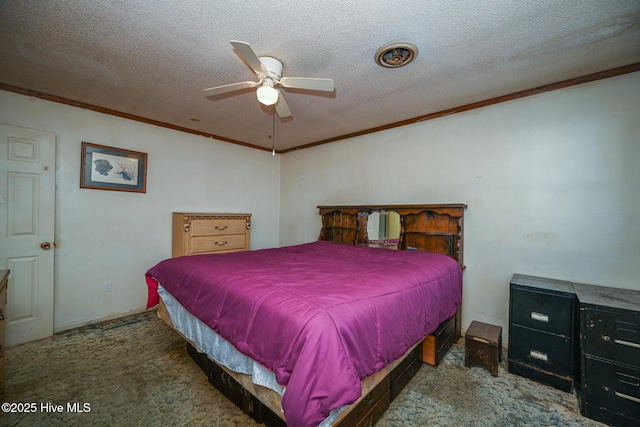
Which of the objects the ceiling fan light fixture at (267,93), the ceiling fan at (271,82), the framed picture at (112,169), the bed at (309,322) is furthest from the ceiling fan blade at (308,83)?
the framed picture at (112,169)

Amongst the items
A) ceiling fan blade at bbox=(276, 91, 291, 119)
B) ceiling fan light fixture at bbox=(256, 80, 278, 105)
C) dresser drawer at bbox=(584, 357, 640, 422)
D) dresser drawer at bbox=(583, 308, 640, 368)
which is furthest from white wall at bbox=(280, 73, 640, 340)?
ceiling fan light fixture at bbox=(256, 80, 278, 105)

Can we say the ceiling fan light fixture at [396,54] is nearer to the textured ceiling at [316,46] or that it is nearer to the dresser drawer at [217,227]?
the textured ceiling at [316,46]

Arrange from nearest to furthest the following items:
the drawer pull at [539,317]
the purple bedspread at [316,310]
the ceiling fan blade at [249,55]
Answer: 1. the purple bedspread at [316,310]
2. the ceiling fan blade at [249,55]
3. the drawer pull at [539,317]

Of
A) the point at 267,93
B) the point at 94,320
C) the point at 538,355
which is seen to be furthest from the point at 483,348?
the point at 94,320

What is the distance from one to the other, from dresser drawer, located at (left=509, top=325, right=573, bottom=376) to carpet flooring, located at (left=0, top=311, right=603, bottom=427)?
16cm

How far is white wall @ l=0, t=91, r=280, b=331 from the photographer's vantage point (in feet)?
9.23

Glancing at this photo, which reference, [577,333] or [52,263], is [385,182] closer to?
[577,333]

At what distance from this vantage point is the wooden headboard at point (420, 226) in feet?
9.16

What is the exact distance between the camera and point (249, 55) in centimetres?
158

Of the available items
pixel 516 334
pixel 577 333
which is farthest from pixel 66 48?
pixel 577 333

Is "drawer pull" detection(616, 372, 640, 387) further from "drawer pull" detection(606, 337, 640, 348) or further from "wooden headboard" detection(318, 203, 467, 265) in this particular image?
"wooden headboard" detection(318, 203, 467, 265)

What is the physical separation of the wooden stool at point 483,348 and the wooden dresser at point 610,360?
0.49m

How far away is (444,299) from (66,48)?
3.51 metres

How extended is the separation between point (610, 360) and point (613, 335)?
161 mm
